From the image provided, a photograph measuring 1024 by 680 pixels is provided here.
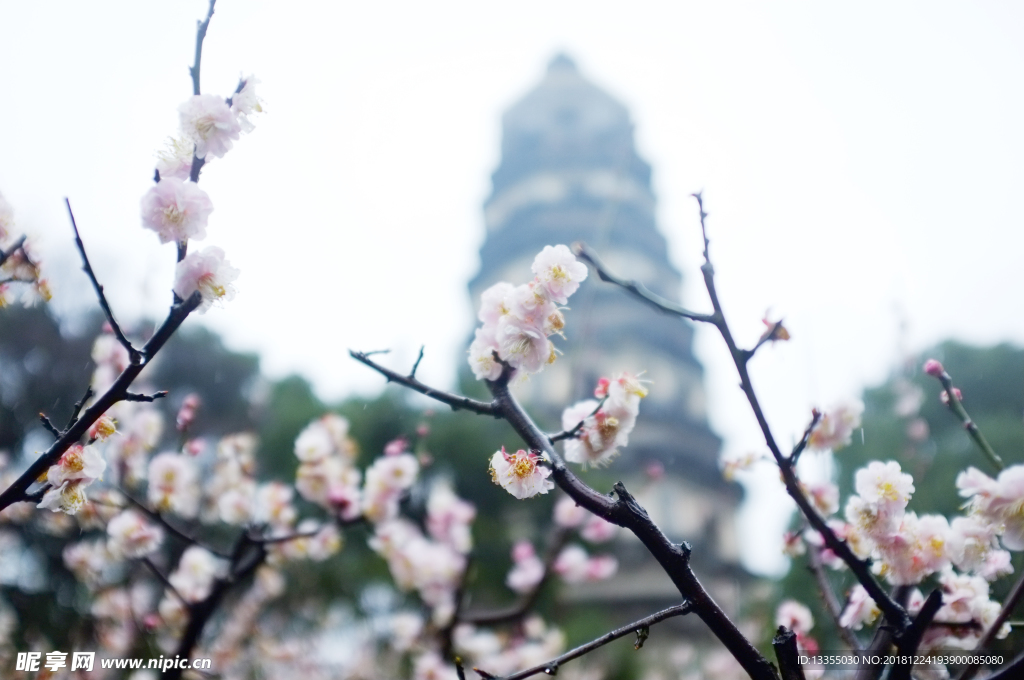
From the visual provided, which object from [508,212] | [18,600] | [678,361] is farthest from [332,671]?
[508,212]

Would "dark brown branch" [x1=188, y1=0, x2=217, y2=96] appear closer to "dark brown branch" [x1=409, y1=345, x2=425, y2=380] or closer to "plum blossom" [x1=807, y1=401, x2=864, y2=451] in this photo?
"dark brown branch" [x1=409, y1=345, x2=425, y2=380]

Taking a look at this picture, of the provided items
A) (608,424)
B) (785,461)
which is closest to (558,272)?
(608,424)

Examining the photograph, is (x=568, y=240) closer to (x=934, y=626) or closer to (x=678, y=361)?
(x=678, y=361)

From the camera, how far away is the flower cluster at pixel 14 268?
5.04ft

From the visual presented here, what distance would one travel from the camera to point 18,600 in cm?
558

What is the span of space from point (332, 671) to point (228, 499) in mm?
4411

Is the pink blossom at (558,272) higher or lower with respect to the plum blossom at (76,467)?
higher

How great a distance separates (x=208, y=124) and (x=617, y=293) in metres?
12.9

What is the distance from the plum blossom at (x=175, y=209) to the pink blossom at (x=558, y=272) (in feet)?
2.31

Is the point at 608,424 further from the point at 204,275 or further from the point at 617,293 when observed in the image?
the point at 617,293

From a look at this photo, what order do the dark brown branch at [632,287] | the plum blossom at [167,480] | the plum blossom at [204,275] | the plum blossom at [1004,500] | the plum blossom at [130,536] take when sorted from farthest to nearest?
the plum blossom at [167,480], the plum blossom at [130,536], the dark brown branch at [632,287], the plum blossom at [204,275], the plum blossom at [1004,500]

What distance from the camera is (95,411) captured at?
1.18 metres

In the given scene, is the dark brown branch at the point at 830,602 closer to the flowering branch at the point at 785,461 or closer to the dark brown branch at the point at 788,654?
the flowering branch at the point at 785,461

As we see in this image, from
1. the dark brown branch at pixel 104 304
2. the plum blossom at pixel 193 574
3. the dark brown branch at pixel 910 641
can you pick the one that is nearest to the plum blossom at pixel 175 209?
the dark brown branch at pixel 104 304
